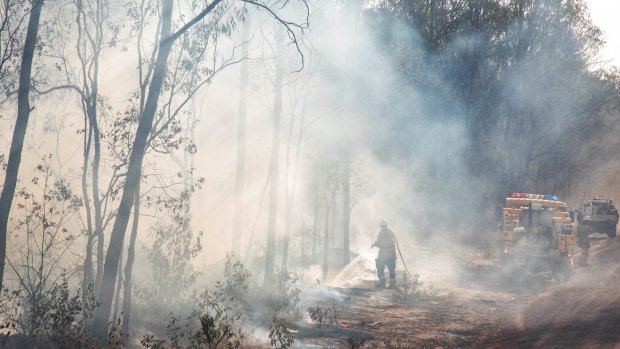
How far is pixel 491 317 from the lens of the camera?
51.1ft

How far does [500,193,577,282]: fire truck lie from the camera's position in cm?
1988

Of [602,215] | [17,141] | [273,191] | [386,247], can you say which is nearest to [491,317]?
[386,247]

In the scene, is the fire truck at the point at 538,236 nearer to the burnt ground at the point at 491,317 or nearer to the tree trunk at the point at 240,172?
the burnt ground at the point at 491,317

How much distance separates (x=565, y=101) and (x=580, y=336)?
3307 centimetres

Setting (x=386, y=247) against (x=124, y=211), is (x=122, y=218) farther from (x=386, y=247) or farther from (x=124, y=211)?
(x=386, y=247)

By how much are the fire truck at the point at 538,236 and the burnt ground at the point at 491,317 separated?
0.44 metres

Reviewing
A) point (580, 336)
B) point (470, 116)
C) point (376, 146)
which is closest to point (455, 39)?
point (470, 116)

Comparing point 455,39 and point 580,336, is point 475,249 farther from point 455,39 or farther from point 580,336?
point 580,336

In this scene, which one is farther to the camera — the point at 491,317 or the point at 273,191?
the point at 273,191

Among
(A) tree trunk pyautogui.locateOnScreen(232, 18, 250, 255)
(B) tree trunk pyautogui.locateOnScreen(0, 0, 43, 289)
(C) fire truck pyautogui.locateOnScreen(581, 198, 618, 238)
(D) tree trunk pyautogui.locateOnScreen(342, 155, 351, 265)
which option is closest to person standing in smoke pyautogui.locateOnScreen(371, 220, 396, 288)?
(A) tree trunk pyautogui.locateOnScreen(232, 18, 250, 255)

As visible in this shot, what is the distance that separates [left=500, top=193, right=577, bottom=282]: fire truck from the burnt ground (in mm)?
442

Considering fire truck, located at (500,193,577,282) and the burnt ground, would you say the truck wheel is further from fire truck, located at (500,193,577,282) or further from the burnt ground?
fire truck, located at (500,193,577,282)

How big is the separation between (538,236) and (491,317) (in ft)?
20.8

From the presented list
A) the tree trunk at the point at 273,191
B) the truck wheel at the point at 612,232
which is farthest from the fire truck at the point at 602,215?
the tree trunk at the point at 273,191
